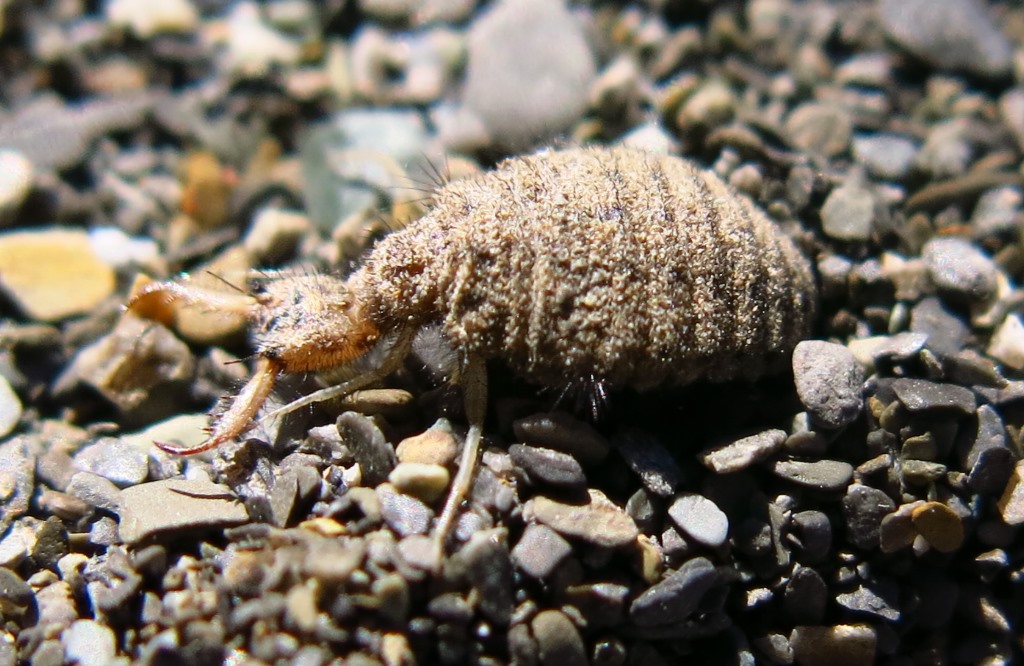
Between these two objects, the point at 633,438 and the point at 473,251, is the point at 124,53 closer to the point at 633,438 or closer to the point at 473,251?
the point at 473,251

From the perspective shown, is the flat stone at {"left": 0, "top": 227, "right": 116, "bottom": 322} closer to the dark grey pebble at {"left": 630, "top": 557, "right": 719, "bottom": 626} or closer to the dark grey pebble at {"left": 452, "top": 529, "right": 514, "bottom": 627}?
the dark grey pebble at {"left": 452, "top": 529, "right": 514, "bottom": 627}

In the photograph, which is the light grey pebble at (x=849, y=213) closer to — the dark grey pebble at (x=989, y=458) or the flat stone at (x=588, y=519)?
the dark grey pebble at (x=989, y=458)

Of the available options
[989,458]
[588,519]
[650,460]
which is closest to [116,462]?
[588,519]

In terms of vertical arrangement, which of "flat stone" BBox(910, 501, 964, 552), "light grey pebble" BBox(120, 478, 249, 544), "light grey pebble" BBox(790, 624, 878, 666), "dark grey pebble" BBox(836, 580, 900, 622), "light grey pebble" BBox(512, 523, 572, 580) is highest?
"light grey pebble" BBox(120, 478, 249, 544)

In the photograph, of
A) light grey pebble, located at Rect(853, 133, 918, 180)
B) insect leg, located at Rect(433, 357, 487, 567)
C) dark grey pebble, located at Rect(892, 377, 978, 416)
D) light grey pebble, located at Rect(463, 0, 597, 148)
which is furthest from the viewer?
light grey pebble, located at Rect(463, 0, 597, 148)

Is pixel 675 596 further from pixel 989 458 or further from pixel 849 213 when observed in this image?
pixel 849 213

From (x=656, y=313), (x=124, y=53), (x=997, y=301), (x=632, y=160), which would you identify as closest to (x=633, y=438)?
(x=656, y=313)

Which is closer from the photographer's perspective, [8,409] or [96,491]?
[96,491]

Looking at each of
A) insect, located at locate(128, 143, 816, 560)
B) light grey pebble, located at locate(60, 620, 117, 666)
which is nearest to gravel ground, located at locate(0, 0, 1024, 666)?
light grey pebble, located at locate(60, 620, 117, 666)
